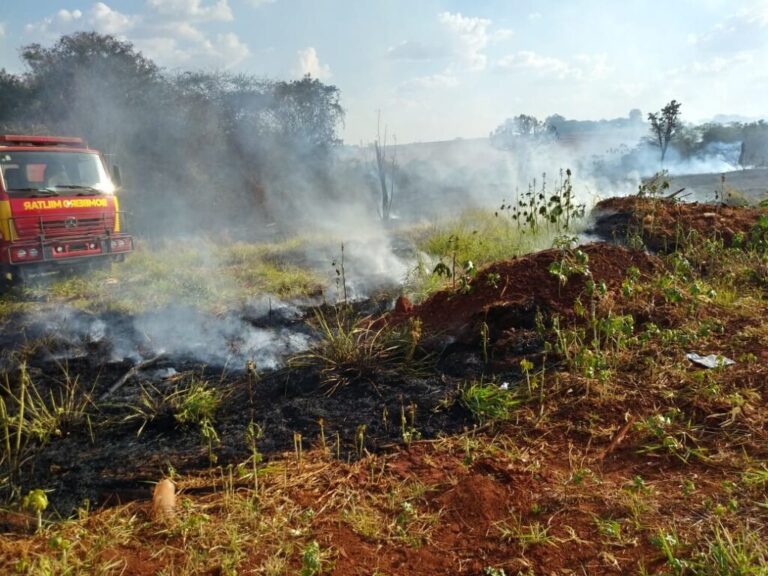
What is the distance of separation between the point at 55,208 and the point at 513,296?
6.80 m

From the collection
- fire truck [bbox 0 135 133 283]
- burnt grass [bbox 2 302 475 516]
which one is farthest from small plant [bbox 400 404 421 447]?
fire truck [bbox 0 135 133 283]

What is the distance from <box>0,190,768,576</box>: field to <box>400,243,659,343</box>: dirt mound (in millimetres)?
24

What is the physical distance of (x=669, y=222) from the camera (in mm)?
7176

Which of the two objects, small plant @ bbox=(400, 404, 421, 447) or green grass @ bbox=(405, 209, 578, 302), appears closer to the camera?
small plant @ bbox=(400, 404, 421, 447)

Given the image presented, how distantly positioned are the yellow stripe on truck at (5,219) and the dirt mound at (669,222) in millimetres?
8323

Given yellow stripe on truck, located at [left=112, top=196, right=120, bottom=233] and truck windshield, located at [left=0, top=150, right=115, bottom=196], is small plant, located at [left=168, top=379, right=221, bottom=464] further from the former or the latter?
yellow stripe on truck, located at [left=112, top=196, right=120, bottom=233]

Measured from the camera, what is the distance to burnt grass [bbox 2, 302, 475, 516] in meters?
2.88

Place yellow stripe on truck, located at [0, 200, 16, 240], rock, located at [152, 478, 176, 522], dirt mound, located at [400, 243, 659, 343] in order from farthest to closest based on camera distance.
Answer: yellow stripe on truck, located at [0, 200, 16, 240] → dirt mound, located at [400, 243, 659, 343] → rock, located at [152, 478, 176, 522]

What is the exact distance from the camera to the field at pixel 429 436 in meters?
2.18

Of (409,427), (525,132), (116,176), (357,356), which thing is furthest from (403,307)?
(525,132)

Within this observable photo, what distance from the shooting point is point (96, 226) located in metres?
8.23

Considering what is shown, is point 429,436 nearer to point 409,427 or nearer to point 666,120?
point 409,427

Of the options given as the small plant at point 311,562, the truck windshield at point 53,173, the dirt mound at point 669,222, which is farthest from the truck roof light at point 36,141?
the dirt mound at point 669,222

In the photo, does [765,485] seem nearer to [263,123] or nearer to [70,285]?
[70,285]
